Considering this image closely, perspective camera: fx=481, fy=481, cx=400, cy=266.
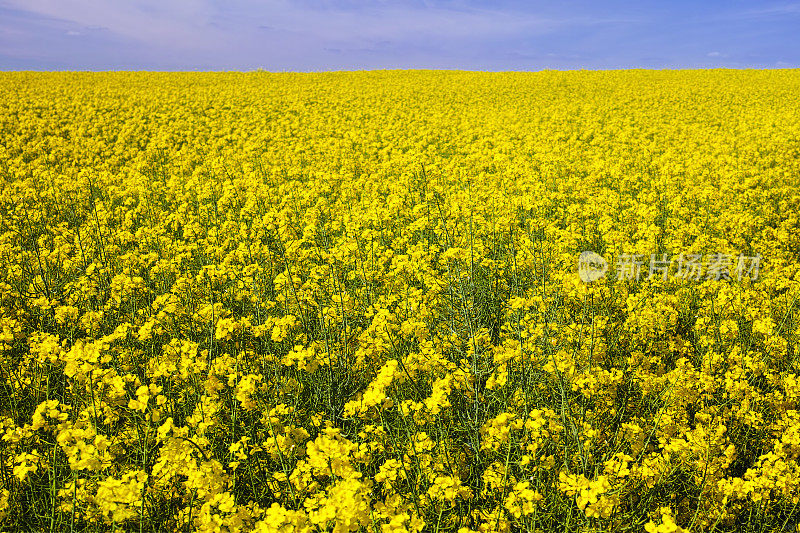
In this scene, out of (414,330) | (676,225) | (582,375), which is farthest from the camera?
(676,225)

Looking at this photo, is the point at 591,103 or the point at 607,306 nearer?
the point at 607,306

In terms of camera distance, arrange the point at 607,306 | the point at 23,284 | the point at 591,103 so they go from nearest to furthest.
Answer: the point at 607,306 < the point at 23,284 < the point at 591,103

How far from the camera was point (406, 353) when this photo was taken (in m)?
4.29

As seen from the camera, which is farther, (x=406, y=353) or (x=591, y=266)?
(x=591, y=266)

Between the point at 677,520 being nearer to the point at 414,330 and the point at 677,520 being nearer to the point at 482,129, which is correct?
the point at 414,330

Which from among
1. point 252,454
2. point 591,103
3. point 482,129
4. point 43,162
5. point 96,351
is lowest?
point 252,454

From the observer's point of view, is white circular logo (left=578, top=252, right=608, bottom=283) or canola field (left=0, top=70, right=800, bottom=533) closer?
canola field (left=0, top=70, right=800, bottom=533)

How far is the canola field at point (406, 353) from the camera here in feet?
9.04

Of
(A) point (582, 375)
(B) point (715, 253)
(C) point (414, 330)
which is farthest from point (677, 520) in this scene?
(B) point (715, 253)

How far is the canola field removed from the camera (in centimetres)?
275

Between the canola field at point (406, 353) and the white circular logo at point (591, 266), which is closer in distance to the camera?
the canola field at point (406, 353)

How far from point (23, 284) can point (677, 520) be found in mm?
6685

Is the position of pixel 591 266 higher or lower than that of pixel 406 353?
higher

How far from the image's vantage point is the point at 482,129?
53.4 ft
